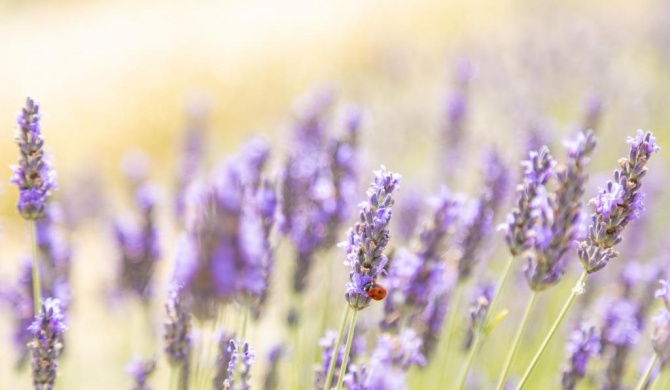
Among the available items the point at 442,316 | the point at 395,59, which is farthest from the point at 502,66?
the point at 442,316

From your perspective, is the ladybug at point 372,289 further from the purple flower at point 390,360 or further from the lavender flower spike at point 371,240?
the purple flower at point 390,360

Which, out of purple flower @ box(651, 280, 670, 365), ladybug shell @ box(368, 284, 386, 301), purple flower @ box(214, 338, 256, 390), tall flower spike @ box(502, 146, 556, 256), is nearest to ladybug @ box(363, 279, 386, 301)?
ladybug shell @ box(368, 284, 386, 301)

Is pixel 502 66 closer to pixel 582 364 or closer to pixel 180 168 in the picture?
pixel 180 168

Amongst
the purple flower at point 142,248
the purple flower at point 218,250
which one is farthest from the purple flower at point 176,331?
the purple flower at point 142,248

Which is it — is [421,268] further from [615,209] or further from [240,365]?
[240,365]

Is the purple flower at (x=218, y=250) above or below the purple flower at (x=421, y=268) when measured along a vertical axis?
below

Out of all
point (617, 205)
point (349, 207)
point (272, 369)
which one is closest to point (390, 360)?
point (617, 205)

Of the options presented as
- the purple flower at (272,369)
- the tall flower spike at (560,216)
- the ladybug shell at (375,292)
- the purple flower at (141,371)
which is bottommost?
the ladybug shell at (375,292)
